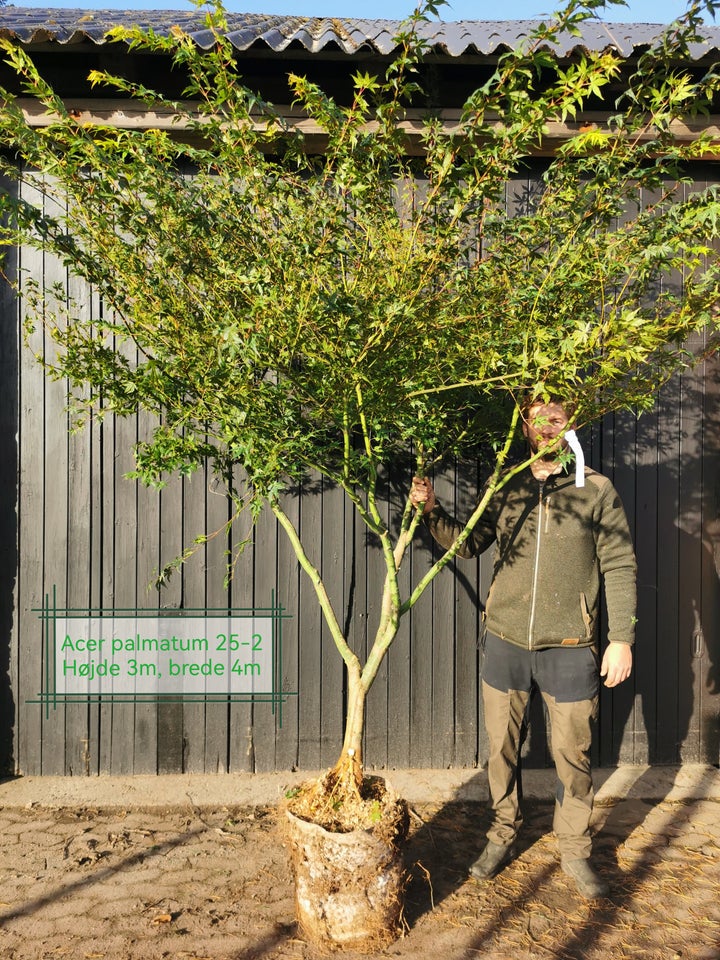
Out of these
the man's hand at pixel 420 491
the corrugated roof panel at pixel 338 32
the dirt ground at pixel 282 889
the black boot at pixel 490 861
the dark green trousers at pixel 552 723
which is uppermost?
the corrugated roof panel at pixel 338 32

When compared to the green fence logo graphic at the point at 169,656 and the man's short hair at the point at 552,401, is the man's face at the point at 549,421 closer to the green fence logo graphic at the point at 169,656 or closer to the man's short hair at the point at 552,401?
the man's short hair at the point at 552,401

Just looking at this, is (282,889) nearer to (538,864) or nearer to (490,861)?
(490,861)

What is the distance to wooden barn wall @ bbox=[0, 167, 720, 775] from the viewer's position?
4.53m

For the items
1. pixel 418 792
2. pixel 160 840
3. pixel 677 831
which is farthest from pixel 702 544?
pixel 160 840

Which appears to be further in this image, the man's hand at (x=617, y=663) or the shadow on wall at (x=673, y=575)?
the shadow on wall at (x=673, y=575)

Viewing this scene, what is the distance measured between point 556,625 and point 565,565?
0.27 metres

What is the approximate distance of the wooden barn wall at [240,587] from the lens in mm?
4531

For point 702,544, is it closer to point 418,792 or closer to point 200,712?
point 418,792

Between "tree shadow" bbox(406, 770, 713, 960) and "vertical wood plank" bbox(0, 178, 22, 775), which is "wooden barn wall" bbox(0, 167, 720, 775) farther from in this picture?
"tree shadow" bbox(406, 770, 713, 960)

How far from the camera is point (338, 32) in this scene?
439 centimetres

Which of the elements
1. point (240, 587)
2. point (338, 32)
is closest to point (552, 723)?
point (240, 587)

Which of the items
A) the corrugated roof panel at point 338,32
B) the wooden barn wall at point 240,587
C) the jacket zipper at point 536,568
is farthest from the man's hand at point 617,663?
the corrugated roof panel at point 338,32

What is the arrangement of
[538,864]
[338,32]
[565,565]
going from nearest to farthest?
[565,565] < [538,864] < [338,32]

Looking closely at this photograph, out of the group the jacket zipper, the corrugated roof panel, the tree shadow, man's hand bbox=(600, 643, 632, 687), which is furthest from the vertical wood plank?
man's hand bbox=(600, 643, 632, 687)
